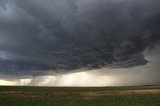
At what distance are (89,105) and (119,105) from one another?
12.2ft

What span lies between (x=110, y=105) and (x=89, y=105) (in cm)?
262

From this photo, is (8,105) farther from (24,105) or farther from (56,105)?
(56,105)

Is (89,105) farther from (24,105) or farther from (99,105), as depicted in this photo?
(24,105)

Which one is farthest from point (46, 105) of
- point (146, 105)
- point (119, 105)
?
point (146, 105)

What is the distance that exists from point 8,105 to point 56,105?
19.6 feet

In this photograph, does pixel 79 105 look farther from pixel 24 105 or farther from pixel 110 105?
pixel 24 105

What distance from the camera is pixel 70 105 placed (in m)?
34.1

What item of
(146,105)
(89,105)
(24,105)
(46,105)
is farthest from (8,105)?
(146,105)

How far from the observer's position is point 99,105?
3431cm

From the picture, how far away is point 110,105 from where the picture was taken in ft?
111

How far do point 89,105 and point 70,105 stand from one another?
7.83 feet

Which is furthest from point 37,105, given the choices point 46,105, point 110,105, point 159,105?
point 159,105

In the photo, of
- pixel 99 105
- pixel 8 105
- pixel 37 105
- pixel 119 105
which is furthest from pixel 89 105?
pixel 8 105

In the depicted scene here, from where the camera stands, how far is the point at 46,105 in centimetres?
3494
